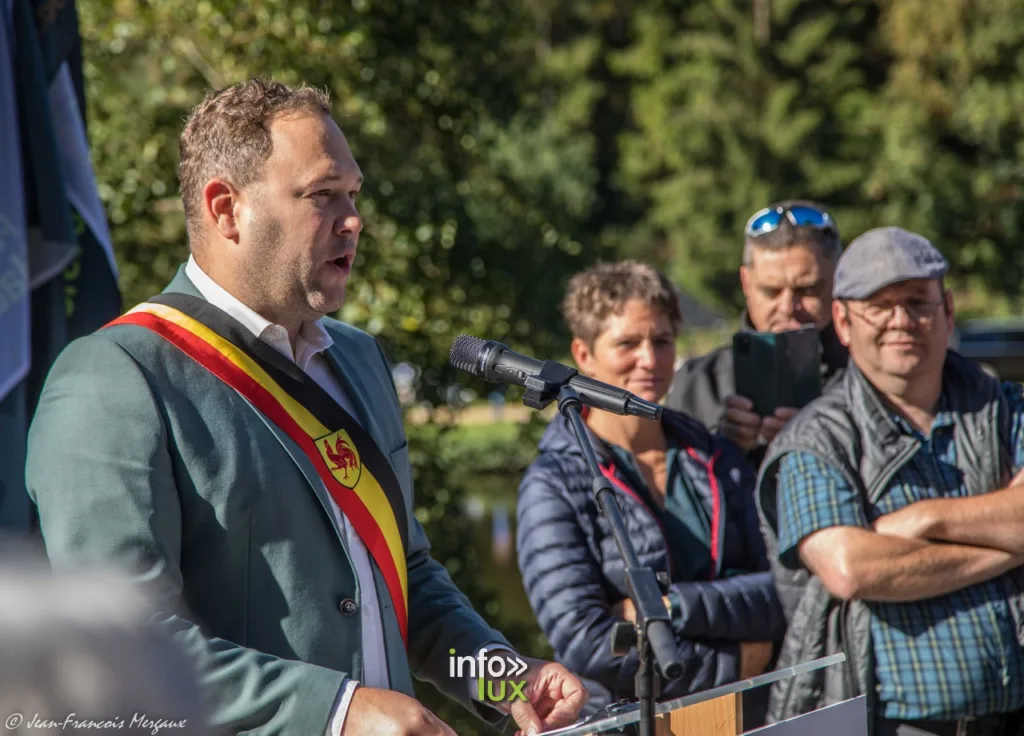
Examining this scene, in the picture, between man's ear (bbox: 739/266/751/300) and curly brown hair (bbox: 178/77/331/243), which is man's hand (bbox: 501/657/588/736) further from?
man's ear (bbox: 739/266/751/300)

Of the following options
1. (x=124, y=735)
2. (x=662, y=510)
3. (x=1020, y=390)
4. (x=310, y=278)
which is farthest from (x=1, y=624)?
(x=1020, y=390)

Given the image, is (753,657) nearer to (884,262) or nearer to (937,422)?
(937,422)

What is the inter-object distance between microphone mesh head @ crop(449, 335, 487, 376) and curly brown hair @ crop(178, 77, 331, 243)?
0.47m

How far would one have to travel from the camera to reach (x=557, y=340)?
6414mm

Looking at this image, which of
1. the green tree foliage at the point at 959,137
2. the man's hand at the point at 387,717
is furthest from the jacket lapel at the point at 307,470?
the green tree foliage at the point at 959,137

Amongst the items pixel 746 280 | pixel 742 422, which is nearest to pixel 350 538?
pixel 742 422

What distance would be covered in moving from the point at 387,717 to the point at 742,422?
1882mm

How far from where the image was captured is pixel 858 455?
3.01 m

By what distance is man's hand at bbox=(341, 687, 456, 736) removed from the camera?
6.12ft

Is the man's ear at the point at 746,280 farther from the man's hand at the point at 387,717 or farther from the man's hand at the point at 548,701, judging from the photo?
the man's hand at the point at 387,717

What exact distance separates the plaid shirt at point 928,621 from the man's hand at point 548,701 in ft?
3.24

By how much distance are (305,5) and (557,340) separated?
203 cm

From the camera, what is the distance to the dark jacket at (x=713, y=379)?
3.79 m

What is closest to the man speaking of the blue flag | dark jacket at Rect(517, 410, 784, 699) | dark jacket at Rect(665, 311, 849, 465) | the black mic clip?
the black mic clip
